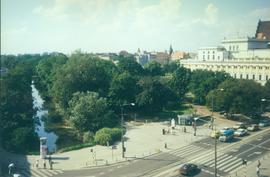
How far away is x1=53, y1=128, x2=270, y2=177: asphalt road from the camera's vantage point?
36.2 metres

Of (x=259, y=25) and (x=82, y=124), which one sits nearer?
(x=82, y=124)

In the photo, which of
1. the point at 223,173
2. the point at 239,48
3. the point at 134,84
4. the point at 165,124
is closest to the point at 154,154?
the point at 223,173

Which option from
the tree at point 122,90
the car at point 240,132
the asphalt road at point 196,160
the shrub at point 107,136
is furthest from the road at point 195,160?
the tree at point 122,90

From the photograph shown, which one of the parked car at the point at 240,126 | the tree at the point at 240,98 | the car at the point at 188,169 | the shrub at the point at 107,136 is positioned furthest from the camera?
the tree at the point at 240,98

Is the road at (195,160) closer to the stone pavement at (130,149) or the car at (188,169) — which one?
the car at (188,169)

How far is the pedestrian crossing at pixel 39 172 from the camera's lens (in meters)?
36.0

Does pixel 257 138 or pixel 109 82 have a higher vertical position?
pixel 109 82

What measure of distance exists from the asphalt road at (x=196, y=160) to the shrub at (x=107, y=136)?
782cm

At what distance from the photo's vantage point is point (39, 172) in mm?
36844

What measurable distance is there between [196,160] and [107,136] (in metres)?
13.8

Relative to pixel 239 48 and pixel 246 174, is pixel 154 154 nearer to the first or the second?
pixel 246 174

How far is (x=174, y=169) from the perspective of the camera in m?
37.2

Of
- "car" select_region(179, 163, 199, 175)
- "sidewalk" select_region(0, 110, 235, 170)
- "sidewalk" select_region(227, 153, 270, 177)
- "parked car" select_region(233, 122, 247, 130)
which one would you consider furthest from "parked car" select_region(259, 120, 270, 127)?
"car" select_region(179, 163, 199, 175)

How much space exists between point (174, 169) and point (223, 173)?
18.1 feet
